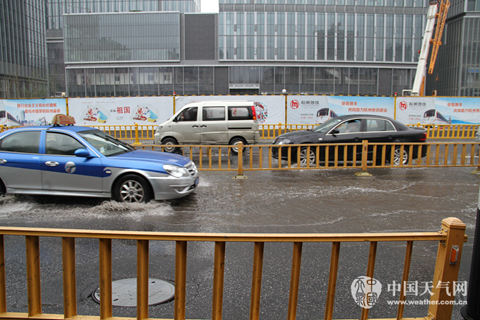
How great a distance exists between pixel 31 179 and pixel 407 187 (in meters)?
8.37

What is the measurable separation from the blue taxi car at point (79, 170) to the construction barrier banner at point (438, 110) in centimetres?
1866

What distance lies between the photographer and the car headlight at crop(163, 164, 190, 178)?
25.1 feet

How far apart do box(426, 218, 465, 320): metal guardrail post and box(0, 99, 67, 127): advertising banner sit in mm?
22803

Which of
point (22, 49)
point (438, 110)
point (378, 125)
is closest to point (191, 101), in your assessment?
point (378, 125)

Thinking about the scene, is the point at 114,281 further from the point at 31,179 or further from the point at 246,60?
the point at 246,60

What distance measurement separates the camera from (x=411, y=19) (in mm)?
78062

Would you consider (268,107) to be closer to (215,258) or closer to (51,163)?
(51,163)

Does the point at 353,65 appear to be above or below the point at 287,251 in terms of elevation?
above

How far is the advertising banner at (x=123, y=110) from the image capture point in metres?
21.8

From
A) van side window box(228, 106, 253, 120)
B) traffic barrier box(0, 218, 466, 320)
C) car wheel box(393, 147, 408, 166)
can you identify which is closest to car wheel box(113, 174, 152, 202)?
traffic barrier box(0, 218, 466, 320)

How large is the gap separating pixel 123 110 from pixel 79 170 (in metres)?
15.0

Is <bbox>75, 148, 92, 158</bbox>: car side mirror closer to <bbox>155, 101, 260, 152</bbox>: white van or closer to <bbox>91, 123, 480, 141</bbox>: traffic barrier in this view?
<bbox>155, 101, 260, 152</bbox>: white van

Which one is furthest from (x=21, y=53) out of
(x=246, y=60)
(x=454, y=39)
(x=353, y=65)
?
(x=454, y=39)

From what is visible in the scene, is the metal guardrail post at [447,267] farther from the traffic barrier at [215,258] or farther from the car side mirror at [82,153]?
the car side mirror at [82,153]
